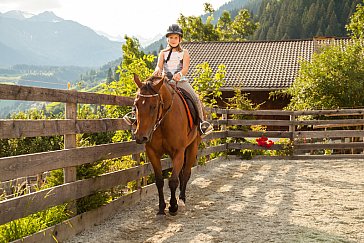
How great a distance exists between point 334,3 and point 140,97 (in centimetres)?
10313

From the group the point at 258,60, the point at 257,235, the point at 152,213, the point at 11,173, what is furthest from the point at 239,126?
the point at 258,60

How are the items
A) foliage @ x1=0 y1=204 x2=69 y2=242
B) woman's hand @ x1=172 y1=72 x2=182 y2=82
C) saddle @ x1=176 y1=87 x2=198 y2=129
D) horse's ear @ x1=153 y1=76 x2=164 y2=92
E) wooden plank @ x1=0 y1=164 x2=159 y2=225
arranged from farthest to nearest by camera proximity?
saddle @ x1=176 y1=87 x2=198 y2=129 < woman's hand @ x1=172 y1=72 x2=182 y2=82 < horse's ear @ x1=153 y1=76 x2=164 y2=92 < foliage @ x1=0 y1=204 x2=69 y2=242 < wooden plank @ x1=0 y1=164 x2=159 y2=225

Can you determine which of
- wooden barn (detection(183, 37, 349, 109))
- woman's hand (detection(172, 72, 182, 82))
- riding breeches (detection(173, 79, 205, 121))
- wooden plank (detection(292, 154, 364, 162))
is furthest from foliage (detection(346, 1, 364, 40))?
woman's hand (detection(172, 72, 182, 82))

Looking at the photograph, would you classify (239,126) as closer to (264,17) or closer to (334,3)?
(334,3)

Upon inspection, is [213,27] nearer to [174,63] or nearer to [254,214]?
[174,63]

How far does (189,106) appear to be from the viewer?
6.98 metres

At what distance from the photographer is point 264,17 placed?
11194cm

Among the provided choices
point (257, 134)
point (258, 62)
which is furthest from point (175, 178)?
point (258, 62)

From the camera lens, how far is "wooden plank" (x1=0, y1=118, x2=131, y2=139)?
4.04 metres

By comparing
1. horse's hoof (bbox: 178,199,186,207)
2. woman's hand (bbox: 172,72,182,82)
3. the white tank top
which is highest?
the white tank top

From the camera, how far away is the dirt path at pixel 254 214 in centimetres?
518

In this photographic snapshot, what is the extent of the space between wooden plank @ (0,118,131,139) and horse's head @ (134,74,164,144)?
570 millimetres

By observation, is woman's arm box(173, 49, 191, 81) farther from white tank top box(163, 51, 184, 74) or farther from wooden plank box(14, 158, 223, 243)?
wooden plank box(14, 158, 223, 243)

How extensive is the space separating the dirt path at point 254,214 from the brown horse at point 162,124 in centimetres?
57
